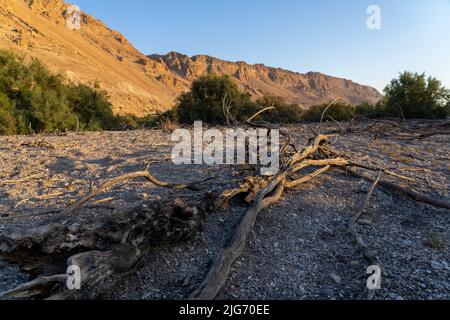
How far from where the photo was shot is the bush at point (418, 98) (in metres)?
10.9

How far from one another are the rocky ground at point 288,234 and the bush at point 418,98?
761cm

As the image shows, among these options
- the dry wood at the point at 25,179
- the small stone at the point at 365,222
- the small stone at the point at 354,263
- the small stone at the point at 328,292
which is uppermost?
the dry wood at the point at 25,179

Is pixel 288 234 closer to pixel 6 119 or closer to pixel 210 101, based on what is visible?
pixel 6 119

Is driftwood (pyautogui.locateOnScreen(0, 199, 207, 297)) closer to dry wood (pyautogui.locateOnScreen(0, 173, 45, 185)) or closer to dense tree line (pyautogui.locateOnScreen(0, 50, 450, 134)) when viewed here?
dry wood (pyautogui.locateOnScreen(0, 173, 45, 185))

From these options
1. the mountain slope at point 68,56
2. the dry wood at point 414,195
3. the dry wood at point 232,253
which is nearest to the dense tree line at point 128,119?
the dry wood at point 414,195

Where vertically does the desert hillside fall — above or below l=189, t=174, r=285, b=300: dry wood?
above

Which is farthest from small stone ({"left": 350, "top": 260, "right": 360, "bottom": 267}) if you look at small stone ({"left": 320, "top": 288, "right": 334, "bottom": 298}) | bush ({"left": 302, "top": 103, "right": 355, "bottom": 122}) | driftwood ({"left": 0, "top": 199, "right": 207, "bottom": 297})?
bush ({"left": 302, "top": 103, "right": 355, "bottom": 122})

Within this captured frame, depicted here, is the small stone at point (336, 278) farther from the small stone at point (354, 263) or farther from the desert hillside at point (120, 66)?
the desert hillside at point (120, 66)

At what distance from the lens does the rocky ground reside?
177 centimetres

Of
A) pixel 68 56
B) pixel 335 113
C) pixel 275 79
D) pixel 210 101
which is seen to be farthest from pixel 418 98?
pixel 275 79

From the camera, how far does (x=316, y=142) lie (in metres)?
4.30

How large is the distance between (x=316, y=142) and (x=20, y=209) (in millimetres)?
3612

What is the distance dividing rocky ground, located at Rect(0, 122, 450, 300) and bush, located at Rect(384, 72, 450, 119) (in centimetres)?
761
